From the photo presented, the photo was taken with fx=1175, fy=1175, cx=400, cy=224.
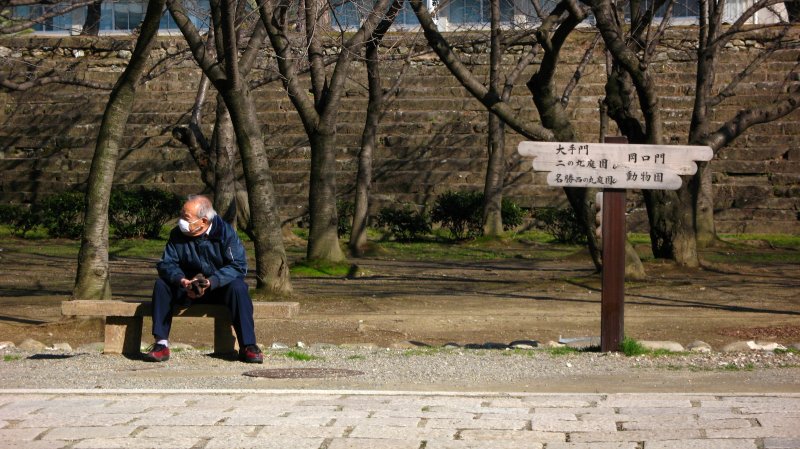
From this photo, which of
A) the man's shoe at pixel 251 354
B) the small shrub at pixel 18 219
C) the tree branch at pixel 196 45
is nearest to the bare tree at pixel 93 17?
the small shrub at pixel 18 219

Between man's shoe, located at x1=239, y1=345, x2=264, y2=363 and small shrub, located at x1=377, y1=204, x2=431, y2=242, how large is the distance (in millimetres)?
16309

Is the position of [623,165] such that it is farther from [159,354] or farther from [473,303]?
[473,303]

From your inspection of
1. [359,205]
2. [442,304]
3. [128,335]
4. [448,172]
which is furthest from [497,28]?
[128,335]

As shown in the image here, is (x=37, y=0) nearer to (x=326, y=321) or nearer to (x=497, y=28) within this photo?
(x=326, y=321)

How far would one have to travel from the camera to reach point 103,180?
1258cm

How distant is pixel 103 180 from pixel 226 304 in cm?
354

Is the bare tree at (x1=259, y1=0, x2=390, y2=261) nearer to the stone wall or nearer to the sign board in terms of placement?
the sign board

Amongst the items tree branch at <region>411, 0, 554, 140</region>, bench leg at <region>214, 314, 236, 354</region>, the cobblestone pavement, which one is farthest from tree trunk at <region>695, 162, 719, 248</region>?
the cobblestone pavement

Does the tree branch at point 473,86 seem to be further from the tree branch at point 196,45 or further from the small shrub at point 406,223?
the small shrub at point 406,223

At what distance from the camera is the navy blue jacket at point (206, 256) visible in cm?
957

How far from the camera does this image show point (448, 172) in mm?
28234

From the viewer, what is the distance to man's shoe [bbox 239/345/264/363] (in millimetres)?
9633

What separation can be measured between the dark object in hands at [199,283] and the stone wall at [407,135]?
1810 centimetres

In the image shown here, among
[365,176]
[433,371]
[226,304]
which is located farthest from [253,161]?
[365,176]
